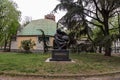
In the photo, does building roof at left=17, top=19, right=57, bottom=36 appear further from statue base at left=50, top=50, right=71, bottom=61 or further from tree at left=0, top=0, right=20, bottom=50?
statue base at left=50, top=50, right=71, bottom=61

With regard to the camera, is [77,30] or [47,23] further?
[47,23]

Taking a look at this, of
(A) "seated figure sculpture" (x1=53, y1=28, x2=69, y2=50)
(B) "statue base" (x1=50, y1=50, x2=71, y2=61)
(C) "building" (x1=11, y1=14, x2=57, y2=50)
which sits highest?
(C) "building" (x1=11, y1=14, x2=57, y2=50)

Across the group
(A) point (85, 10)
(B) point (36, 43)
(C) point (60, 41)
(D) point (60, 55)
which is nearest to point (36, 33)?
(B) point (36, 43)

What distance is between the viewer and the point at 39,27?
4291 cm

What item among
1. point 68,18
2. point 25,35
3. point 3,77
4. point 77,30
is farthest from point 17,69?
point 25,35

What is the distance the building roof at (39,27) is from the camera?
4138 centimetres

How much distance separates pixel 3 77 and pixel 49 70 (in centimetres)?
244

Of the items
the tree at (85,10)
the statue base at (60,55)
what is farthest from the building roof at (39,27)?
the statue base at (60,55)

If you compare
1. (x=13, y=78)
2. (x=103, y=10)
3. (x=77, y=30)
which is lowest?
(x=13, y=78)

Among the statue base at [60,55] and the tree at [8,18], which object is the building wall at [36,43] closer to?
the tree at [8,18]

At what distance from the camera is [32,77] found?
37.5 ft

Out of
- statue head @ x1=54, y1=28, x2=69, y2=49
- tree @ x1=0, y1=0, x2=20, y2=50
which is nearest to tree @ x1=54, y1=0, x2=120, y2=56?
statue head @ x1=54, y1=28, x2=69, y2=49

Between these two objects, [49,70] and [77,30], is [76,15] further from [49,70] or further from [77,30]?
[49,70]

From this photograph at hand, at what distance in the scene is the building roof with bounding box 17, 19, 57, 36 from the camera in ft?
136
